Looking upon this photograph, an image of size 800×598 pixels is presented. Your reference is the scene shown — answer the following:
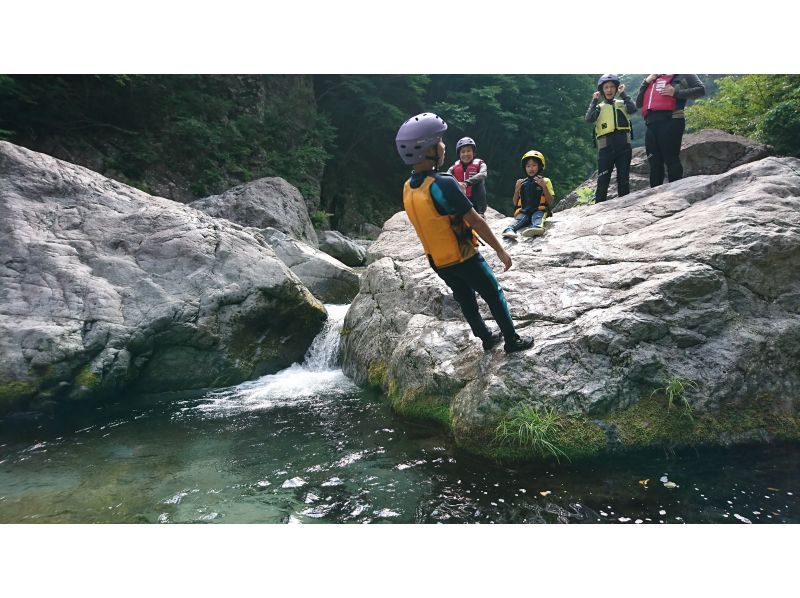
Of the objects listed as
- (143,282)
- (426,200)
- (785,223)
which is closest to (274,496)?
(426,200)

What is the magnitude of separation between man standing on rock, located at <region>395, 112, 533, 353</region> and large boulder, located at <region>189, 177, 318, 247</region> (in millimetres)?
11142

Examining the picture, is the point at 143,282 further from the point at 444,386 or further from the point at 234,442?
the point at 444,386

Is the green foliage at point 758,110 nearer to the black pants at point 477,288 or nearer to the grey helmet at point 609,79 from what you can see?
the grey helmet at point 609,79

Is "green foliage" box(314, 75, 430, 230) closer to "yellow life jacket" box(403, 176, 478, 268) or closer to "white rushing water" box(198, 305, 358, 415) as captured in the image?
"white rushing water" box(198, 305, 358, 415)

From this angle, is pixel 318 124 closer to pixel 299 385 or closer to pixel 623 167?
pixel 623 167

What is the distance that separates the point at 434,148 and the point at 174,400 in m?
5.08

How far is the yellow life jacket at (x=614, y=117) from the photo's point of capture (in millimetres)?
7270

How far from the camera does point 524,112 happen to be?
29.3 metres

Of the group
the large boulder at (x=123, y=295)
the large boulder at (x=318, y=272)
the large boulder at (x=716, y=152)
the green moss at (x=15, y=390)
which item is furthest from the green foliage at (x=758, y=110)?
the green moss at (x=15, y=390)

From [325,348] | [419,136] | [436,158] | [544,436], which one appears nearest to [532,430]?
[544,436]

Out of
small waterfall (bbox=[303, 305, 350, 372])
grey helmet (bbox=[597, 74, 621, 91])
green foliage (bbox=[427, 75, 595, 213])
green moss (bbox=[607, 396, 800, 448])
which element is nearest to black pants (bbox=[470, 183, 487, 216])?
grey helmet (bbox=[597, 74, 621, 91])

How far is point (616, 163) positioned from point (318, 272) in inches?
262

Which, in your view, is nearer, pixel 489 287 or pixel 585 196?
Result: pixel 489 287

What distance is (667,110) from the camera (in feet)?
→ 22.7
